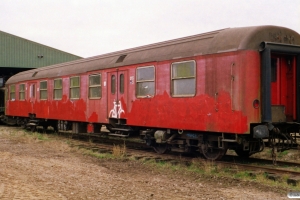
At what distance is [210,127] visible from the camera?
916 cm

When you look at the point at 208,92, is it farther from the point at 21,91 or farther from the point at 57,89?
the point at 21,91

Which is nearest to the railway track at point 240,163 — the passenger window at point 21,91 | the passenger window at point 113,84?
the passenger window at point 113,84

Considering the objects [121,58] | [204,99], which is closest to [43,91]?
[121,58]

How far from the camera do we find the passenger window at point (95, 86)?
13.9 m

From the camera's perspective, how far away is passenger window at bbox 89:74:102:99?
13.9 metres

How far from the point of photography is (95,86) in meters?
14.1

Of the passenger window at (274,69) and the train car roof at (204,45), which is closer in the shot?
the train car roof at (204,45)

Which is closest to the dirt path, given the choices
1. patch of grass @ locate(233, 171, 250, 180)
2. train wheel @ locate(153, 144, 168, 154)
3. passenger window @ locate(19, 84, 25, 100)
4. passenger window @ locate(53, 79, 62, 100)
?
patch of grass @ locate(233, 171, 250, 180)

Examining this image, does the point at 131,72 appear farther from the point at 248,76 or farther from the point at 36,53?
the point at 36,53

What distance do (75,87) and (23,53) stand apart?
1827 cm

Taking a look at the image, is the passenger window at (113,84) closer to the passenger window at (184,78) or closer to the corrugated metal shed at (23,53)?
the passenger window at (184,78)

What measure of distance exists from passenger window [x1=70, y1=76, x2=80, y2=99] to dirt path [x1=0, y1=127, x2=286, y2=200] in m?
5.34

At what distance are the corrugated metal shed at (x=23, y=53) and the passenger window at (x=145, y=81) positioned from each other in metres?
22.5

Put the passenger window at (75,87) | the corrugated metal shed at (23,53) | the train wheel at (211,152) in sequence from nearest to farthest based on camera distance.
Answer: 1. the train wheel at (211,152)
2. the passenger window at (75,87)
3. the corrugated metal shed at (23,53)
